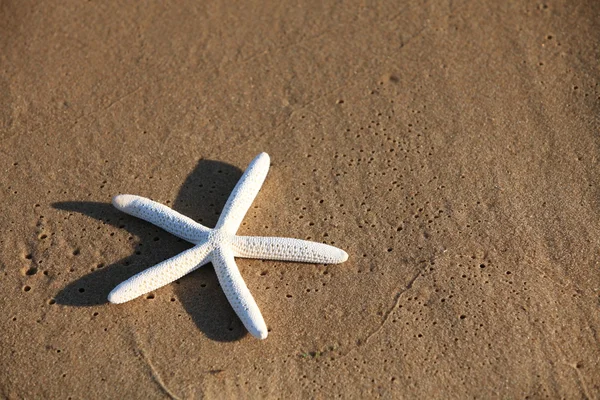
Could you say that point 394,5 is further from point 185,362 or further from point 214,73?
point 185,362

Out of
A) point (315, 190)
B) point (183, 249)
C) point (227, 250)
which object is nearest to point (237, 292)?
point (227, 250)

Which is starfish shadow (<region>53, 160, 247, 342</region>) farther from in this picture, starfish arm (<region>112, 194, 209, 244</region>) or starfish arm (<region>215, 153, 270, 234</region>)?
starfish arm (<region>215, 153, 270, 234</region>)

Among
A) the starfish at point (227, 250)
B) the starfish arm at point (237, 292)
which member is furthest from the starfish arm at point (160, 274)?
the starfish arm at point (237, 292)

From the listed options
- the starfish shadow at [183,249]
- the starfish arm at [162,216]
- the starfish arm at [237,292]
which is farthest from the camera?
the starfish arm at [162,216]

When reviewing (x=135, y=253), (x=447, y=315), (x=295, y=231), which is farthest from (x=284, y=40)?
(x=447, y=315)

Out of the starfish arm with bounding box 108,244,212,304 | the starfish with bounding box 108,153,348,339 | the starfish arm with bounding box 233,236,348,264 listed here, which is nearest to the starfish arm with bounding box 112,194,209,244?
the starfish with bounding box 108,153,348,339

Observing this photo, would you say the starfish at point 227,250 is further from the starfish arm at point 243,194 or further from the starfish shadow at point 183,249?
the starfish shadow at point 183,249

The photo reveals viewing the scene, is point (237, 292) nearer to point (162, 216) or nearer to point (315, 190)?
point (162, 216)
